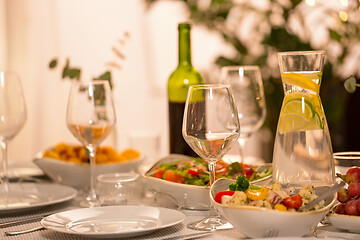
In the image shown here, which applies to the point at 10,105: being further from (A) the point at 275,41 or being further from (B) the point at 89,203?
(A) the point at 275,41

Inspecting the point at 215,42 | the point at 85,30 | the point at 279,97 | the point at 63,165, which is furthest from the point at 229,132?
the point at 215,42

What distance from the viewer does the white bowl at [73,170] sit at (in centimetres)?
140

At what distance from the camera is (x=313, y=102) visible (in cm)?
97

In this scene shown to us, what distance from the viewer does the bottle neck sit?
1.45 metres

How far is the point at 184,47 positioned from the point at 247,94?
220 mm

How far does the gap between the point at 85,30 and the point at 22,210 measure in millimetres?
2651

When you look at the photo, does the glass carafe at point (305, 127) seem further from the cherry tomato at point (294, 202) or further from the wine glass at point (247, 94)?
the wine glass at point (247, 94)

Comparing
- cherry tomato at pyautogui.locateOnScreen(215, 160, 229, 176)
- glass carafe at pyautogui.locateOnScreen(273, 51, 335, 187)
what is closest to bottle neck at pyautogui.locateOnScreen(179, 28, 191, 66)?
cherry tomato at pyautogui.locateOnScreen(215, 160, 229, 176)

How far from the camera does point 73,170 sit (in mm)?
1398

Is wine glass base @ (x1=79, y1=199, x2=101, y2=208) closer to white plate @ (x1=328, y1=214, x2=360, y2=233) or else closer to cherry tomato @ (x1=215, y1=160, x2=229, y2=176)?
cherry tomato @ (x1=215, y1=160, x2=229, y2=176)

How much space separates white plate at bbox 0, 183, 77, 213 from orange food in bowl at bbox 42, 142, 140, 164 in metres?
0.14

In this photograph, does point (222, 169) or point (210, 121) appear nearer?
point (210, 121)

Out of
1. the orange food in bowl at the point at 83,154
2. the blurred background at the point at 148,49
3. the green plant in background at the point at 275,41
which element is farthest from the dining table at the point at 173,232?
the green plant in background at the point at 275,41

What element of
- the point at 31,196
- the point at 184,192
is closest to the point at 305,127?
the point at 184,192
